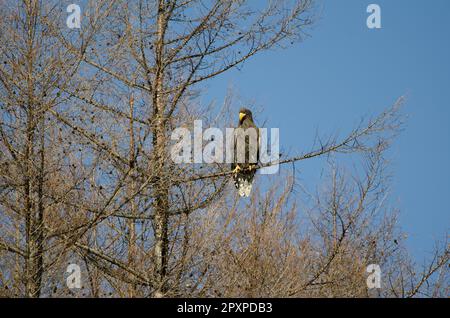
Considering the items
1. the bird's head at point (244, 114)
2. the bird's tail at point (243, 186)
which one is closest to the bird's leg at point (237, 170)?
the bird's tail at point (243, 186)

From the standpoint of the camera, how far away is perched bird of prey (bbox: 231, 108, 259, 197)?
768 cm

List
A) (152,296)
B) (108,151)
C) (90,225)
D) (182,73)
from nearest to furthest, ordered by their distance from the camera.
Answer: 1. (90,225)
2. (152,296)
3. (108,151)
4. (182,73)

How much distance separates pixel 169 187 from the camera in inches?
245

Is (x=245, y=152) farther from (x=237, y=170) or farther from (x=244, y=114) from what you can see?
(x=237, y=170)

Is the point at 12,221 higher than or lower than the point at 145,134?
lower

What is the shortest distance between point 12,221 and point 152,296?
1278mm

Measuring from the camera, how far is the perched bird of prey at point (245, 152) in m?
7.68

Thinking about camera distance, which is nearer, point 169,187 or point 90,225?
point 90,225

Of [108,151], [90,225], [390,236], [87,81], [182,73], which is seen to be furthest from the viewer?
[390,236]

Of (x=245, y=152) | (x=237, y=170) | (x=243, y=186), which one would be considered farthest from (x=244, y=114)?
(x=237, y=170)

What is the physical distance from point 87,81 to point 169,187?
1309mm
